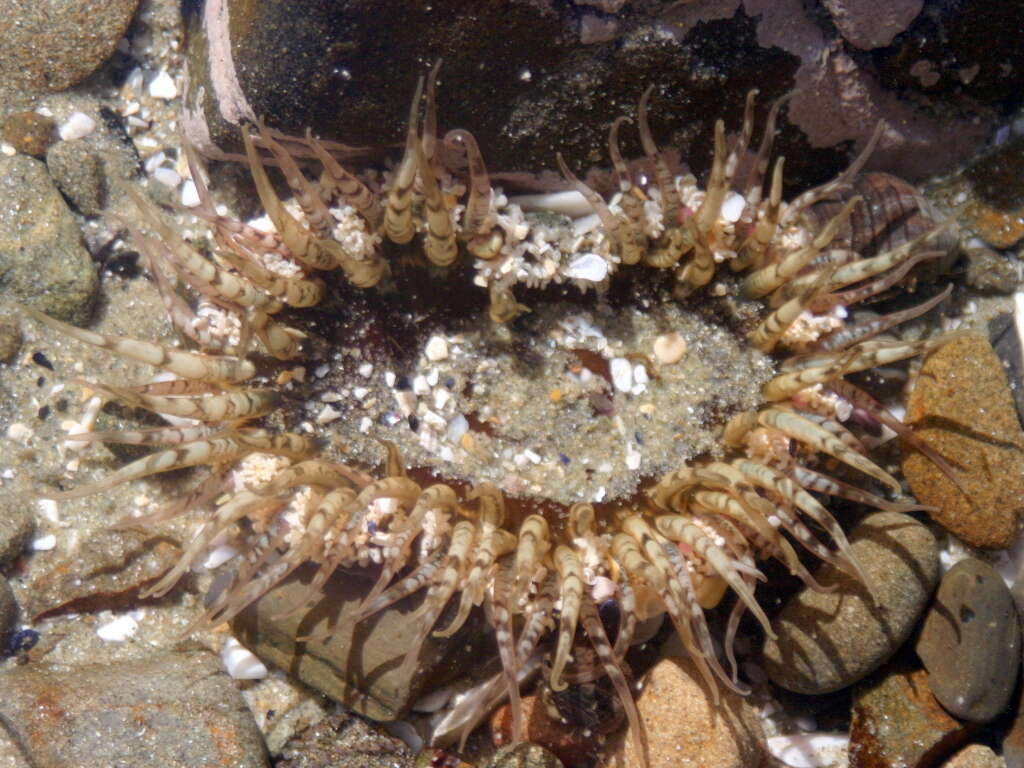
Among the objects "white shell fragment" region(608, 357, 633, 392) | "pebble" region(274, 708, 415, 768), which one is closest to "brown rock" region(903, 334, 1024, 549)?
"white shell fragment" region(608, 357, 633, 392)

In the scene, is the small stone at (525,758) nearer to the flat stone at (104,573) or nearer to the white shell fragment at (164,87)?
the flat stone at (104,573)

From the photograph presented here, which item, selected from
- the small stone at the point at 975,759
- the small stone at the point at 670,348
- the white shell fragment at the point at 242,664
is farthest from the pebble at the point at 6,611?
the small stone at the point at 975,759

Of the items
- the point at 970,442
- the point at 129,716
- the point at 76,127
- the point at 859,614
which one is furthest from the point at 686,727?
the point at 76,127

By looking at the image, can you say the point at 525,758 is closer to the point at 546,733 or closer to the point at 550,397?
the point at 546,733

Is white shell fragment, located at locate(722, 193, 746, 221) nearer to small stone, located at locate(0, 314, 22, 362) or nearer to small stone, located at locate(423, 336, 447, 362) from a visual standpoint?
small stone, located at locate(423, 336, 447, 362)

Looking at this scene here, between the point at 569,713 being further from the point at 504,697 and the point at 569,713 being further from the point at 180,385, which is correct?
the point at 180,385
